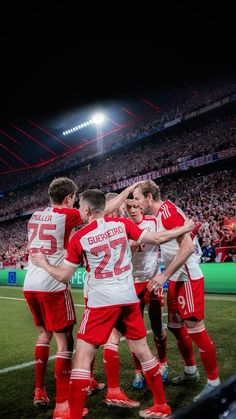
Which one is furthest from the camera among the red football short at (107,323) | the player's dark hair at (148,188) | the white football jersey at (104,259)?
the player's dark hair at (148,188)

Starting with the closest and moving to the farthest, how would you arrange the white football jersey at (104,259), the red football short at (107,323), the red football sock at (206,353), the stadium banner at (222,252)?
the red football short at (107,323)
the white football jersey at (104,259)
the red football sock at (206,353)
the stadium banner at (222,252)

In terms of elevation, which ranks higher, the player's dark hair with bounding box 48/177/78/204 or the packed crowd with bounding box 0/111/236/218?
the packed crowd with bounding box 0/111/236/218

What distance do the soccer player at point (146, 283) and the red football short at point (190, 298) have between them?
1.48 ft

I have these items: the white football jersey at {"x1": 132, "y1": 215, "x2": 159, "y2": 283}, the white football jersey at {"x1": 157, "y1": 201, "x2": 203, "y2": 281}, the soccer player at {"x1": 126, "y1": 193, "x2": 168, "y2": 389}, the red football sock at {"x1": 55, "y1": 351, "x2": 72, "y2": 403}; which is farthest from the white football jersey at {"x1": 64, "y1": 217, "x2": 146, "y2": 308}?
the white football jersey at {"x1": 132, "y1": 215, "x2": 159, "y2": 283}

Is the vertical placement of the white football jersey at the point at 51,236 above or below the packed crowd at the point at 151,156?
below

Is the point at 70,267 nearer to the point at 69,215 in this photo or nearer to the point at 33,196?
the point at 69,215

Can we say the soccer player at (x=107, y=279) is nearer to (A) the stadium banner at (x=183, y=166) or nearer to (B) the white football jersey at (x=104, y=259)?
(B) the white football jersey at (x=104, y=259)

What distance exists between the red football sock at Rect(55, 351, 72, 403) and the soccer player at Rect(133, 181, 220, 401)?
1.06 meters

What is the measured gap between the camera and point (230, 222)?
1442 centimetres

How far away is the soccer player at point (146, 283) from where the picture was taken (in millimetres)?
3864

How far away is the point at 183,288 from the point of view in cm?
334

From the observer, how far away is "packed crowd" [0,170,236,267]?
13961 mm

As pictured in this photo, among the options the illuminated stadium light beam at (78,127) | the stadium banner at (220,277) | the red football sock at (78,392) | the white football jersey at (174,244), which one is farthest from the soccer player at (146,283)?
the illuminated stadium light beam at (78,127)

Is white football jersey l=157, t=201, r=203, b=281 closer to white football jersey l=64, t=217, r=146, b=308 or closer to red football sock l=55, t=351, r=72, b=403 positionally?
white football jersey l=64, t=217, r=146, b=308
